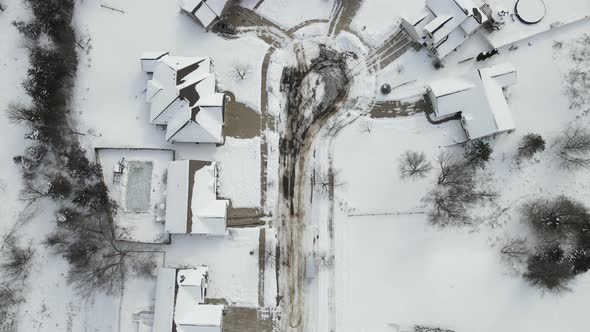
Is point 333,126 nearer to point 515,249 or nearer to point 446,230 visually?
point 446,230

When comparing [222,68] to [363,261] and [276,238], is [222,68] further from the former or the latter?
[363,261]

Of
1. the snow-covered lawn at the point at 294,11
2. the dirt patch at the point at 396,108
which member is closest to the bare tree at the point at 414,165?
the dirt patch at the point at 396,108

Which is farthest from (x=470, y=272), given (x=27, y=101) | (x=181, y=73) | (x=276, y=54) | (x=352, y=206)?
(x=27, y=101)

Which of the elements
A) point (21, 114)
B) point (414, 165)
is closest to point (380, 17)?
point (414, 165)

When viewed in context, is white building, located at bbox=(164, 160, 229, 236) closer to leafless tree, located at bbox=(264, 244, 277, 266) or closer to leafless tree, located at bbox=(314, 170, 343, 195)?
leafless tree, located at bbox=(264, 244, 277, 266)

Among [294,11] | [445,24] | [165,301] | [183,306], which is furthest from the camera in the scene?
[294,11]

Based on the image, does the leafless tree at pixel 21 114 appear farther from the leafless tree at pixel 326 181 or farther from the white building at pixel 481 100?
the white building at pixel 481 100

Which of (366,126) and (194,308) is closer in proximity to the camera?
(194,308)
